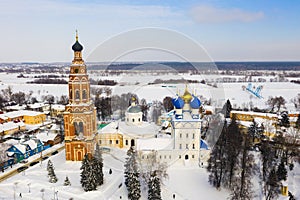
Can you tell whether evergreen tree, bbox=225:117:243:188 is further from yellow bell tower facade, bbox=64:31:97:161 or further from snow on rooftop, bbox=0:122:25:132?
snow on rooftop, bbox=0:122:25:132

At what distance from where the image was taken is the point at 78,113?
60.5 feet

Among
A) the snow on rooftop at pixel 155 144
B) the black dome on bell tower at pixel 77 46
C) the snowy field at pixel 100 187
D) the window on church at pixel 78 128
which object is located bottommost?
the snowy field at pixel 100 187

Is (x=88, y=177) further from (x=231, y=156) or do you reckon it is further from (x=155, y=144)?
(x=231, y=156)

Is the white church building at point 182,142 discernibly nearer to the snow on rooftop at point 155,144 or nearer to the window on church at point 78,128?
the snow on rooftop at point 155,144

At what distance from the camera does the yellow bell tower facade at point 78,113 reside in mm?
18391

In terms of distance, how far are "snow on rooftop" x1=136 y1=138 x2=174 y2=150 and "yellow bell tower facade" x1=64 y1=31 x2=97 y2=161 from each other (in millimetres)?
3509

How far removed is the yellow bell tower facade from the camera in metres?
18.4

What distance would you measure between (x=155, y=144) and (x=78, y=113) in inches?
227

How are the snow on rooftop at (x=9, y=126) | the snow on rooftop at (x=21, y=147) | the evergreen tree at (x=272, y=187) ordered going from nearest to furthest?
the evergreen tree at (x=272, y=187) < the snow on rooftop at (x=21, y=147) < the snow on rooftop at (x=9, y=126)

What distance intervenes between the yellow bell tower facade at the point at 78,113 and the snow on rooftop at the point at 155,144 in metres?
3.51

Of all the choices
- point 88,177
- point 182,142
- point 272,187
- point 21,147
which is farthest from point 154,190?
point 21,147

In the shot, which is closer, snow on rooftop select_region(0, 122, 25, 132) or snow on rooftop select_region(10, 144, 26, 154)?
snow on rooftop select_region(10, 144, 26, 154)

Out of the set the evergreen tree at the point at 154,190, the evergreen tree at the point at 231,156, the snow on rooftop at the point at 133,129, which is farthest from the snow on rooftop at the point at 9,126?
the evergreen tree at the point at 231,156

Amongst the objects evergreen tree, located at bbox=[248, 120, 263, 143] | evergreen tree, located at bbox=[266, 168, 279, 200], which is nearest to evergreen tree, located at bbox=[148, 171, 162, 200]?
evergreen tree, located at bbox=[266, 168, 279, 200]
